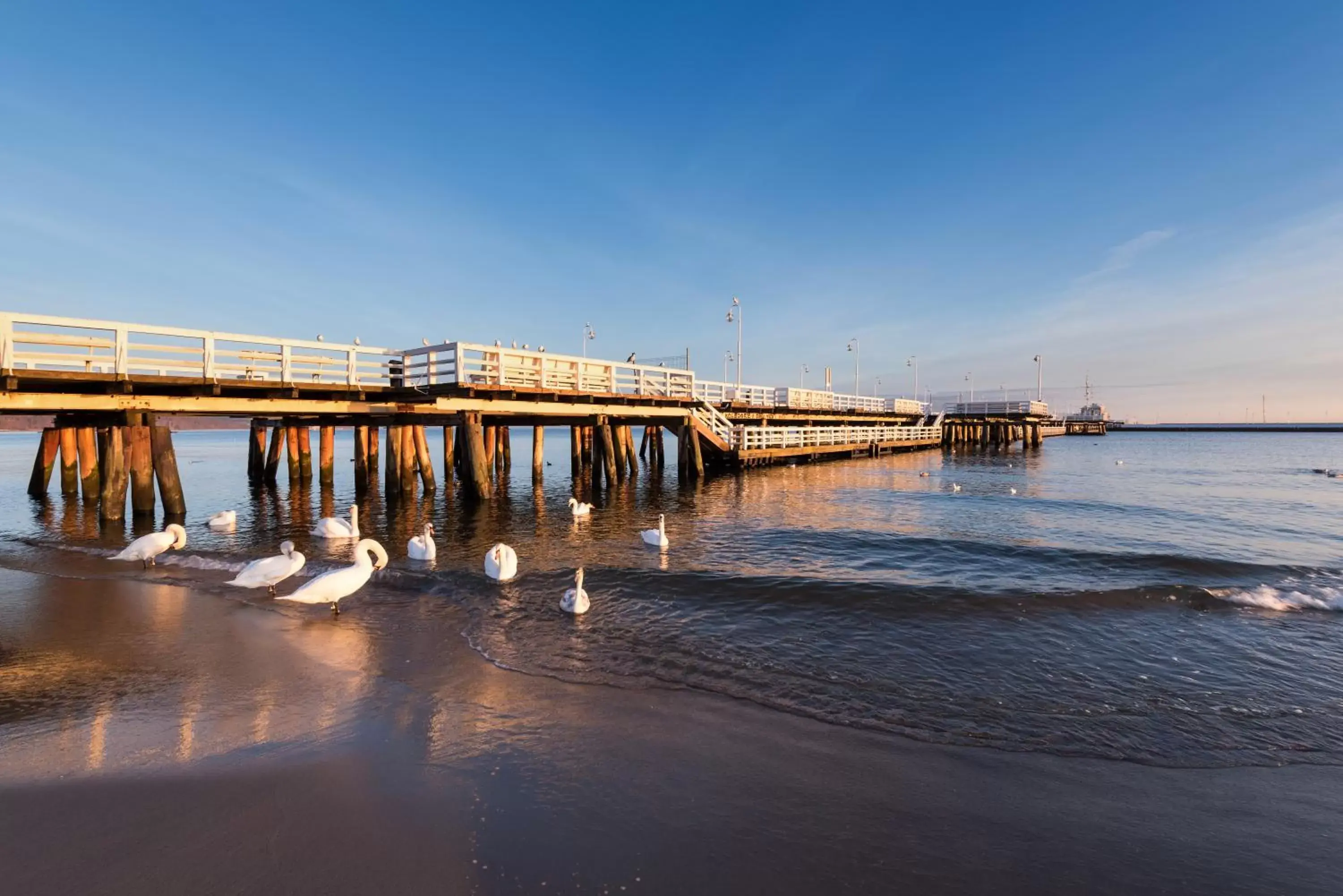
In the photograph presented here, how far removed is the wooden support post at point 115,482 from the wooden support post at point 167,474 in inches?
5.0

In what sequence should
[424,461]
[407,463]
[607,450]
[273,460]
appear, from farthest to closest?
[607,450] → [273,460] → [424,461] → [407,463]

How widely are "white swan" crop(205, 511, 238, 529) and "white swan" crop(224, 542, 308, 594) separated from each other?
785cm

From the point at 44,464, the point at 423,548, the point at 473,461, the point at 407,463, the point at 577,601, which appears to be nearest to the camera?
the point at 577,601

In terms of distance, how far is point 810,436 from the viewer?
129ft

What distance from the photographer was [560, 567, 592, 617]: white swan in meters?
8.55

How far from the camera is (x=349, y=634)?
295 inches

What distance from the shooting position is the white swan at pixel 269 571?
8883 mm

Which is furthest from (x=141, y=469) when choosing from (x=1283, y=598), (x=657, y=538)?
(x=1283, y=598)

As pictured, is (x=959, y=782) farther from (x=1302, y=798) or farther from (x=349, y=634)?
(x=349, y=634)

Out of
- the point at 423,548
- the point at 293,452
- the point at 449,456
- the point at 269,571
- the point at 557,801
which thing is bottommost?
the point at 557,801

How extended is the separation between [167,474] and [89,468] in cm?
654

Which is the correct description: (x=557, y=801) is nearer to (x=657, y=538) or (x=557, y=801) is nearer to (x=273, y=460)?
(x=657, y=538)

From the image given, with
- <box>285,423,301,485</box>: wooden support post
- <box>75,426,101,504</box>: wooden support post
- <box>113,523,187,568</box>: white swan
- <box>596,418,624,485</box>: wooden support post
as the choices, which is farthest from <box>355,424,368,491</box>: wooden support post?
<box>113,523,187,568</box>: white swan

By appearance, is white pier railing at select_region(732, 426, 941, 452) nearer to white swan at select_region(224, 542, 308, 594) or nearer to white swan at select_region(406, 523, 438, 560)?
white swan at select_region(406, 523, 438, 560)
